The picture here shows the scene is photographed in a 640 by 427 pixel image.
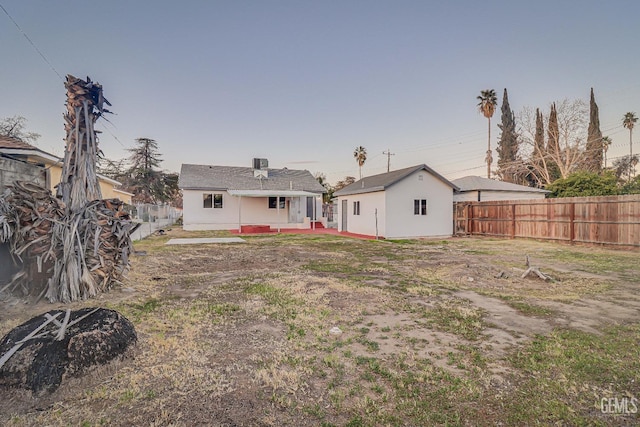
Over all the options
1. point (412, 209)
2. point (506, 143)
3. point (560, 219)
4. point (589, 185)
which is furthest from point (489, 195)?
point (506, 143)

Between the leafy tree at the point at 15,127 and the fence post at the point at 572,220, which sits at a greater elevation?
the leafy tree at the point at 15,127

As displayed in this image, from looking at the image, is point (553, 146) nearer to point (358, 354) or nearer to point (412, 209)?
point (412, 209)

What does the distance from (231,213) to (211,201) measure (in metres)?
1.73

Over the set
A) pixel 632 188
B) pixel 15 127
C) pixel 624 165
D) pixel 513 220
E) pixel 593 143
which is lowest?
pixel 513 220

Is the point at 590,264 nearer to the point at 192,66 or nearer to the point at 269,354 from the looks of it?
the point at 269,354

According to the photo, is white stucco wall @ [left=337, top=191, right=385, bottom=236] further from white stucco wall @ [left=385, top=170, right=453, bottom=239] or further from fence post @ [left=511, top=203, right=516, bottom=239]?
fence post @ [left=511, top=203, right=516, bottom=239]

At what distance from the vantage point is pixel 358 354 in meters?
3.38

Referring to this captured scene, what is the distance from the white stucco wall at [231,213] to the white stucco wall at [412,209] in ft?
27.8

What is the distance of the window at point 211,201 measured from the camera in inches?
883

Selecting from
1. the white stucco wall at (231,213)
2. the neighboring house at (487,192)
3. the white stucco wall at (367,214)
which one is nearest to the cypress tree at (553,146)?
the neighboring house at (487,192)

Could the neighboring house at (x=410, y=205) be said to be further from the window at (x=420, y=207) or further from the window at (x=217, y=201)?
the window at (x=217, y=201)

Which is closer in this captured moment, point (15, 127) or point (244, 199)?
point (244, 199)

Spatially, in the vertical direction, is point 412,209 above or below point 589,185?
below

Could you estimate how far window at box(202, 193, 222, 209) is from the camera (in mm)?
22425
